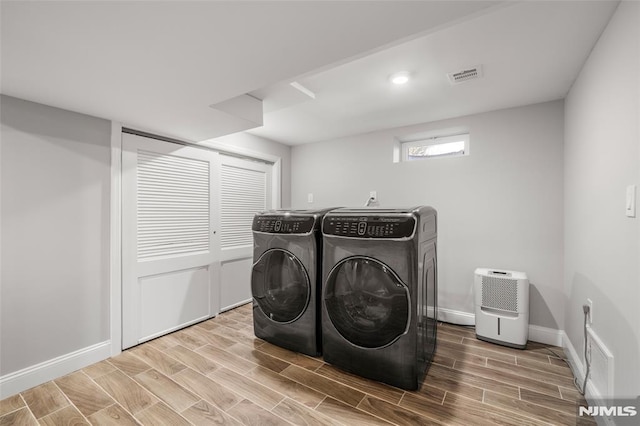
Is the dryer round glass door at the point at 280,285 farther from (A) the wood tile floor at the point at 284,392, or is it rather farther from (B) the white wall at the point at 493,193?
(B) the white wall at the point at 493,193

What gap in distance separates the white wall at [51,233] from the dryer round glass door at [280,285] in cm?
121

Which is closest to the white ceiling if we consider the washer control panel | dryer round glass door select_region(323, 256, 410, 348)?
the washer control panel

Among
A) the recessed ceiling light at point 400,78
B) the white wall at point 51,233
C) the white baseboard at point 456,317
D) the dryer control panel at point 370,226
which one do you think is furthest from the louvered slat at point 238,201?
the white baseboard at point 456,317

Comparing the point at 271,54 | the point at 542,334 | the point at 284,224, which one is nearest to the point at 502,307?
the point at 542,334

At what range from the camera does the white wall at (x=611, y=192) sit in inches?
47.1

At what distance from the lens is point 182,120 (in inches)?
87.6

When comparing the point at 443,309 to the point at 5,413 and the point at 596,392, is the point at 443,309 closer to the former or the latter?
the point at 596,392

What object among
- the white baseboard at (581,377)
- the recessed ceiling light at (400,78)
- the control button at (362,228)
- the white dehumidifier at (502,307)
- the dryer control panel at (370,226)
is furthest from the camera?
the white dehumidifier at (502,307)

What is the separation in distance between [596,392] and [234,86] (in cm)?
266

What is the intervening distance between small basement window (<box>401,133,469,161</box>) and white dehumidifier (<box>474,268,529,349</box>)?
51.8 inches

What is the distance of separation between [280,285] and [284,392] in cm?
79

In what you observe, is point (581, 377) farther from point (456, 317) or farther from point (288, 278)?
point (288, 278)

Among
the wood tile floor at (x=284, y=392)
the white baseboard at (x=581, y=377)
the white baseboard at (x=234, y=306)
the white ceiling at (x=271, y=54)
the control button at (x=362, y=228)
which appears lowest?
A: the wood tile floor at (x=284, y=392)

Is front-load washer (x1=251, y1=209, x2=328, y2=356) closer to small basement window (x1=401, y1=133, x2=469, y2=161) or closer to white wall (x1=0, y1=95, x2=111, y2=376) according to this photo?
white wall (x1=0, y1=95, x2=111, y2=376)
